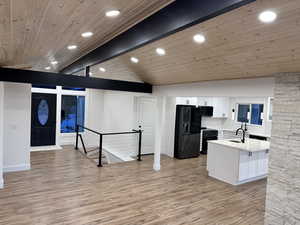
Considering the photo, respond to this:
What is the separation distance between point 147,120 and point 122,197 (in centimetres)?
398

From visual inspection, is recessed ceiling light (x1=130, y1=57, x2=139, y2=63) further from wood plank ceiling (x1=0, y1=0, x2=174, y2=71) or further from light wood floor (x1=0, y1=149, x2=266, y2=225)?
light wood floor (x1=0, y1=149, x2=266, y2=225)

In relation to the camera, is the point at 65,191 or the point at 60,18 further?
the point at 65,191

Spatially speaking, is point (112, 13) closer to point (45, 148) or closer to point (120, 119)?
point (120, 119)

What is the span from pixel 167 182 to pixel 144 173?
2.63ft

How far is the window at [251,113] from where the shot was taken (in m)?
7.87

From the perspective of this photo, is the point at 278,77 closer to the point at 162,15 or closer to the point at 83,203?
the point at 162,15

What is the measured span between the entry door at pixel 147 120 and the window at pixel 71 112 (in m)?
2.67

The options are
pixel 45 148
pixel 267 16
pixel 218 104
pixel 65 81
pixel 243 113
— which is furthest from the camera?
pixel 218 104

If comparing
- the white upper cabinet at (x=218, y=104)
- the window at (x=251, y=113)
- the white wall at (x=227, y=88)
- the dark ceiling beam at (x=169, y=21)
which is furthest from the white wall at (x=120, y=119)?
the window at (x=251, y=113)

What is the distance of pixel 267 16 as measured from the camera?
7.06 feet

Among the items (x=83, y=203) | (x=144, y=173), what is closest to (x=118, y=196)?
(x=83, y=203)

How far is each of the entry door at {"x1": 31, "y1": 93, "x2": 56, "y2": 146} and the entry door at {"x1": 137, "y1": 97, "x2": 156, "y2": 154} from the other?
328cm

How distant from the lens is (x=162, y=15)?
96.0 inches

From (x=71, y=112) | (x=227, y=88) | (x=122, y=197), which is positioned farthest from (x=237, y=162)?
(x=71, y=112)
